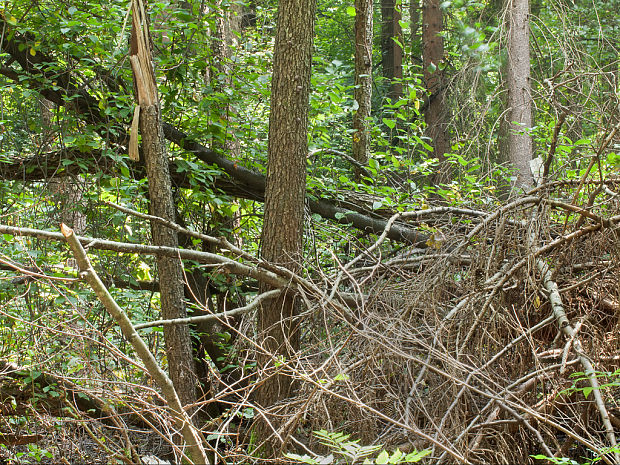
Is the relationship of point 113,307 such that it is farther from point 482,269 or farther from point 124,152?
point 124,152

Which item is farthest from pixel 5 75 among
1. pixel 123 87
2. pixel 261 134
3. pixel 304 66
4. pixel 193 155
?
pixel 304 66

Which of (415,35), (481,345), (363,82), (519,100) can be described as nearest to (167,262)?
(481,345)

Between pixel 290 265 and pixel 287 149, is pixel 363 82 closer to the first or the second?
pixel 287 149

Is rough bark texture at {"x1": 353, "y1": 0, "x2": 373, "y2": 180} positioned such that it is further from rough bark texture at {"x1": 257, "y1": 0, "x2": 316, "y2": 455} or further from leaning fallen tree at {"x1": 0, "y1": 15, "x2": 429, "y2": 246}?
rough bark texture at {"x1": 257, "y1": 0, "x2": 316, "y2": 455}

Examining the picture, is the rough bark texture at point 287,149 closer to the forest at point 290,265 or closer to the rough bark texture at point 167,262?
the forest at point 290,265

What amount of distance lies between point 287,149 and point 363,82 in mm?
2936

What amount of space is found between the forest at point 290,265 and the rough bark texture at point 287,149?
0.02m

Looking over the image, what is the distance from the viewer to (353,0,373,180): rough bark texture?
7250mm

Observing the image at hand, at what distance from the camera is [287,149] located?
482 cm

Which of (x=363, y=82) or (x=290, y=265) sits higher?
(x=363, y=82)

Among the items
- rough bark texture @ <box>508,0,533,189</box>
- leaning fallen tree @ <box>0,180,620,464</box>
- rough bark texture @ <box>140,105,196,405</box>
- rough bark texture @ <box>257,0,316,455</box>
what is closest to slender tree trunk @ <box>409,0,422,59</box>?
rough bark texture @ <box>508,0,533,189</box>

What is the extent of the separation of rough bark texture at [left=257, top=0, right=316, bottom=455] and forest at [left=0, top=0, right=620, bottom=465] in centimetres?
2

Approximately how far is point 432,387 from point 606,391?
992mm

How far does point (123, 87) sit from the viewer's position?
6016 millimetres
